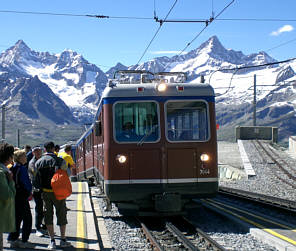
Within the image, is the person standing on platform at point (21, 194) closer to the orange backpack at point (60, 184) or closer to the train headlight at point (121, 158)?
the orange backpack at point (60, 184)

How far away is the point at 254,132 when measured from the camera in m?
50.1

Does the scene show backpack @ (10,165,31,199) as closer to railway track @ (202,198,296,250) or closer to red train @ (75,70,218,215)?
red train @ (75,70,218,215)

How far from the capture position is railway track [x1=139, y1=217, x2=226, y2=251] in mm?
8266

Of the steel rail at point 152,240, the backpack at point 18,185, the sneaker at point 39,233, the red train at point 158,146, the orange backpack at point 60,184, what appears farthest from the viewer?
the red train at point 158,146

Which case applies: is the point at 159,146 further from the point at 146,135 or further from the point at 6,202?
the point at 6,202

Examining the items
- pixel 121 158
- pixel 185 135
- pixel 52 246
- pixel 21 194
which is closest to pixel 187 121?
pixel 185 135

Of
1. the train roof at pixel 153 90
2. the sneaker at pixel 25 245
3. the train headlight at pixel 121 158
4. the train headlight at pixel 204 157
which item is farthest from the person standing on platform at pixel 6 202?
the train headlight at pixel 204 157

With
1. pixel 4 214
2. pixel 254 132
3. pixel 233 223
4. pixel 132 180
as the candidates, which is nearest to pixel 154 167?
pixel 132 180

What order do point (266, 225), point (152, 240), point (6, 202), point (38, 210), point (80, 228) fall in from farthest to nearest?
point (266, 225) → point (80, 228) → point (38, 210) → point (152, 240) → point (6, 202)

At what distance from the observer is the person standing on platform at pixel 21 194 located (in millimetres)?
7371

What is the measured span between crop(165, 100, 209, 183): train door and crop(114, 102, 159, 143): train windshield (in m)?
0.30

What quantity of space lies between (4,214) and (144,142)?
494 cm

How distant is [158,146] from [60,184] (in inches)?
127

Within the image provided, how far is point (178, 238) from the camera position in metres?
8.91
